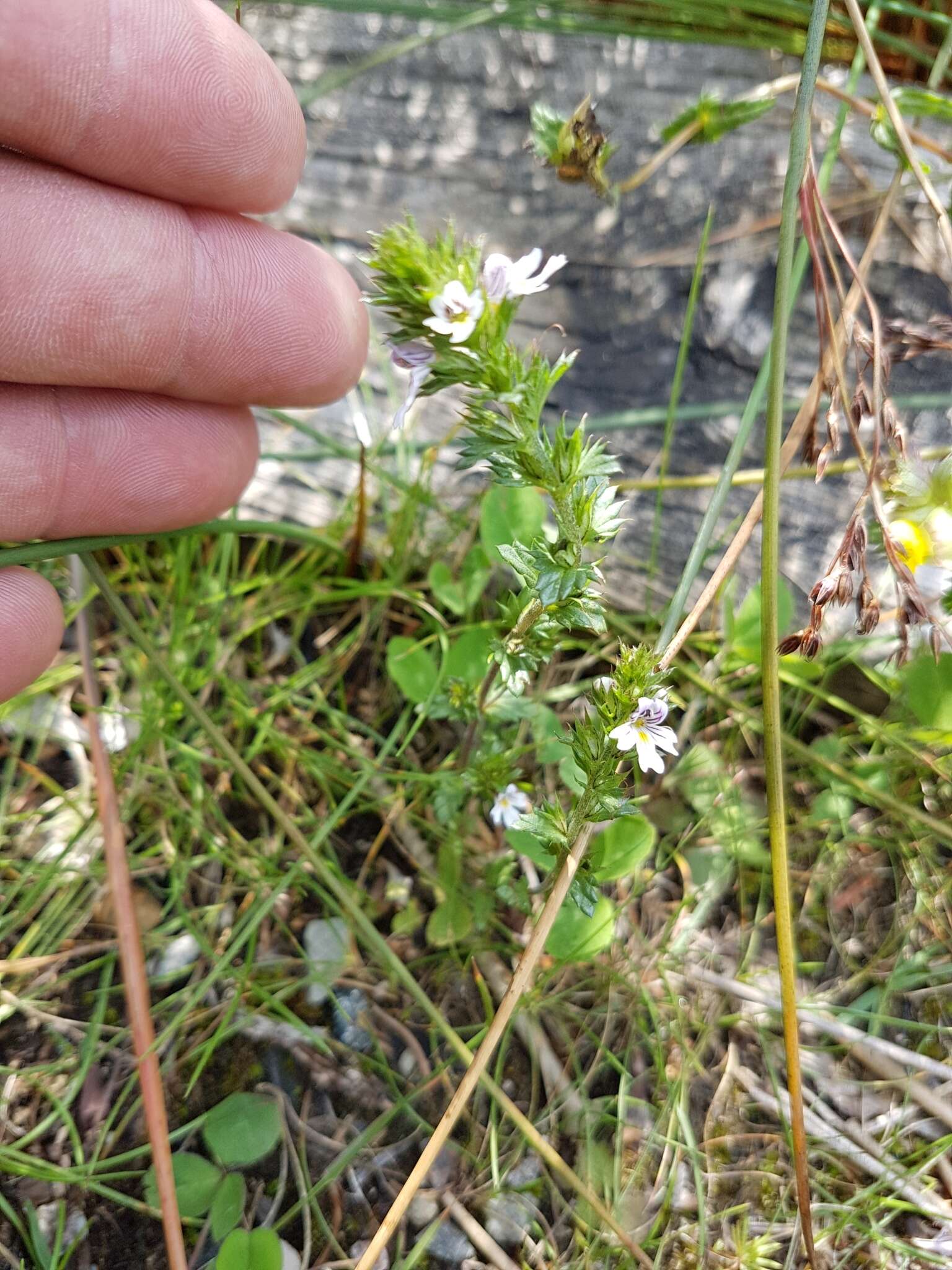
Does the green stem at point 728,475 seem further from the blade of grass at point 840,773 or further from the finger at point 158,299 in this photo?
the finger at point 158,299

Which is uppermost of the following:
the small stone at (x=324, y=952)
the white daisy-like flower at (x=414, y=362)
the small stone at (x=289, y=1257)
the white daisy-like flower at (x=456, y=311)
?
the white daisy-like flower at (x=456, y=311)

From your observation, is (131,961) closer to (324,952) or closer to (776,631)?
(324,952)

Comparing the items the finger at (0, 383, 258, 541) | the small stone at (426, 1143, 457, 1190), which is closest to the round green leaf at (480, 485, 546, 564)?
the finger at (0, 383, 258, 541)

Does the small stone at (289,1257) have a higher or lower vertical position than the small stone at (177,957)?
lower

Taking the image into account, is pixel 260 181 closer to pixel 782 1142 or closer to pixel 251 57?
pixel 251 57

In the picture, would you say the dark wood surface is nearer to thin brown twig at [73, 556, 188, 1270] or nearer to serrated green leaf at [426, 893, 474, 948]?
thin brown twig at [73, 556, 188, 1270]

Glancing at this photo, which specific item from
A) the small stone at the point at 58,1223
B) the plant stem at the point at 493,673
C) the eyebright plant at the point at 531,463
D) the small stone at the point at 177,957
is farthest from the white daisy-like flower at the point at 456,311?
the small stone at the point at 58,1223

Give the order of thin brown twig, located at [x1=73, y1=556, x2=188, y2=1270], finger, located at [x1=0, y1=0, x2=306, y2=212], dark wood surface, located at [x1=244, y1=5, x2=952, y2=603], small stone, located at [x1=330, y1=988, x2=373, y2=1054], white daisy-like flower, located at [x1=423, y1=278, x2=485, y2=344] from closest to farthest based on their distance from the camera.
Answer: white daisy-like flower, located at [x1=423, y1=278, x2=485, y2=344]
finger, located at [x1=0, y1=0, x2=306, y2=212]
thin brown twig, located at [x1=73, y1=556, x2=188, y2=1270]
small stone, located at [x1=330, y1=988, x2=373, y2=1054]
dark wood surface, located at [x1=244, y1=5, x2=952, y2=603]
